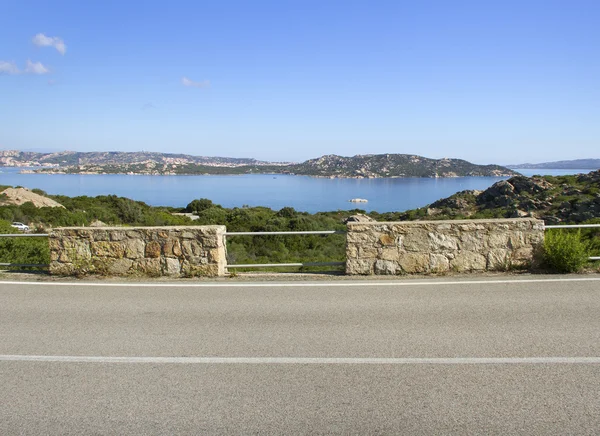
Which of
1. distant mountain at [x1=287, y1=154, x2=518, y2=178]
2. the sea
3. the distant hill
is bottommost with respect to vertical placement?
the sea

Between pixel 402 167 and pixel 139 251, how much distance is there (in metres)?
135

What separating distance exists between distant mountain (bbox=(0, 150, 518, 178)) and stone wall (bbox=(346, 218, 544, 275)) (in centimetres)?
12100

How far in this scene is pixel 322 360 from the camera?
452cm

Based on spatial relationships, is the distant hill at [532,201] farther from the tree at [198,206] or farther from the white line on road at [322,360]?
the white line on road at [322,360]

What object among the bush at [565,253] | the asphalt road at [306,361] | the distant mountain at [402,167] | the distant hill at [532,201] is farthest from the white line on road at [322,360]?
the distant mountain at [402,167]

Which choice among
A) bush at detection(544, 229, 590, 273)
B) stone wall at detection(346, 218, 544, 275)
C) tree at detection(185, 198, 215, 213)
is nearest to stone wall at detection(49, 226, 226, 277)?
stone wall at detection(346, 218, 544, 275)

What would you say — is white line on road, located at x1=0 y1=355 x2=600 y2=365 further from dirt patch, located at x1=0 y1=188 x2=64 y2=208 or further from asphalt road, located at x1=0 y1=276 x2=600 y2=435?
dirt patch, located at x1=0 y1=188 x2=64 y2=208

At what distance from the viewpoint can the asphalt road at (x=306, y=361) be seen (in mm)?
3412

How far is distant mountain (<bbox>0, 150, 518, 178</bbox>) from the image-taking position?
436 ft

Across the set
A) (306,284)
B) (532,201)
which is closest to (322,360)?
(306,284)

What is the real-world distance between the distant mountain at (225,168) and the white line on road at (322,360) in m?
125

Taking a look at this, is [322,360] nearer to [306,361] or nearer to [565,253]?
[306,361]

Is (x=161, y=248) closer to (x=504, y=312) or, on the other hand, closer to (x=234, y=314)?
(x=234, y=314)

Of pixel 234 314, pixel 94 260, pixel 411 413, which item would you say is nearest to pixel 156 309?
pixel 234 314
